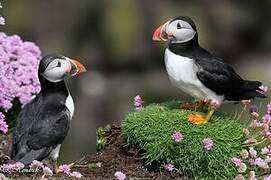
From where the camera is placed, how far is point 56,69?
5723mm

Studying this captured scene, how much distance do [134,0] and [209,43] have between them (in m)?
1.38

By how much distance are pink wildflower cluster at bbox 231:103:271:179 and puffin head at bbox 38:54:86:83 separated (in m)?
1.18

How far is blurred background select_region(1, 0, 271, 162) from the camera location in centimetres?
1288

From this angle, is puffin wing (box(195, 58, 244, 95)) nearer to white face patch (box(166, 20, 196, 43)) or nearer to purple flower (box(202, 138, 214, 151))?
white face patch (box(166, 20, 196, 43))

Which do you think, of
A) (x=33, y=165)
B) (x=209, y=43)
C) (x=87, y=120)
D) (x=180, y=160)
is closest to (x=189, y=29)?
(x=180, y=160)

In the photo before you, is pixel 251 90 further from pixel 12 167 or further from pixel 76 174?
pixel 12 167

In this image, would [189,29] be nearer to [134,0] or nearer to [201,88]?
[201,88]

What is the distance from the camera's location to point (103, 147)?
6.23m

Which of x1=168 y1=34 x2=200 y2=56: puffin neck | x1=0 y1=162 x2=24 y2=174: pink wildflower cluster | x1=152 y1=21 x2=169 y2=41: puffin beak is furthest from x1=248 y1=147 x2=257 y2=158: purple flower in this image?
x1=0 y1=162 x2=24 y2=174: pink wildflower cluster

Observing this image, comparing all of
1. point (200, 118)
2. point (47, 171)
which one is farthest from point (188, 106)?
point (47, 171)

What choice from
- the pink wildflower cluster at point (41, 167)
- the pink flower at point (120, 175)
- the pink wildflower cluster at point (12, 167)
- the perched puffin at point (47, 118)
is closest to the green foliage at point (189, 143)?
the pink flower at point (120, 175)

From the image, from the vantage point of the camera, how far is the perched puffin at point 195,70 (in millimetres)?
5664

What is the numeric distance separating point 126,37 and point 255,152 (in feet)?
26.2

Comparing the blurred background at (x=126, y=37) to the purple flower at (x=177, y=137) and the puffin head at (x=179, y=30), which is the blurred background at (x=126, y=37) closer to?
the puffin head at (x=179, y=30)
